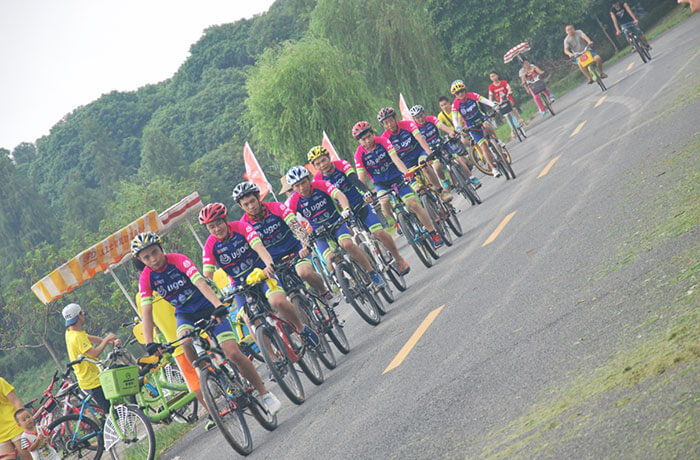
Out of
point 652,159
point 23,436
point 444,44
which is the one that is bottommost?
point 652,159

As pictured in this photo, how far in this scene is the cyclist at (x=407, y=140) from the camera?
1499 centimetres

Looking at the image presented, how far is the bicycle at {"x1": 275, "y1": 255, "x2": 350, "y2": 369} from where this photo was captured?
32.9 ft

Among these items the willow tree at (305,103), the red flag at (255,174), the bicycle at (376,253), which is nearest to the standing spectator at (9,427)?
the bicycle at (376,253)

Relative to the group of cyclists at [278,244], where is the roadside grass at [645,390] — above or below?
below

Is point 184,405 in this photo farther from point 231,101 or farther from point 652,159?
Answer: point 231,101

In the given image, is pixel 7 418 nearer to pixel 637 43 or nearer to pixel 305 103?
pixel 637 43

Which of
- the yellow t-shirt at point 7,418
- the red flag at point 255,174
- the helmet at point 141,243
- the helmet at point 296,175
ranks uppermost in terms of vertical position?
the red flag at point 255,174

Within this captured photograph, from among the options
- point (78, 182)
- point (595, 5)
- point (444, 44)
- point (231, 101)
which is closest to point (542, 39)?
point (595, 5)

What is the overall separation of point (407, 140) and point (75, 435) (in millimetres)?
7348

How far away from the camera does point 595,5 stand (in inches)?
2532

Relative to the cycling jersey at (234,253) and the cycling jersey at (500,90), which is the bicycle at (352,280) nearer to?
the cycling jersey at (234,253)

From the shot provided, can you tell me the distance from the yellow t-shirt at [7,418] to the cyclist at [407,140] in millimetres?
7274

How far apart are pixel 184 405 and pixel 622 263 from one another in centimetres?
710

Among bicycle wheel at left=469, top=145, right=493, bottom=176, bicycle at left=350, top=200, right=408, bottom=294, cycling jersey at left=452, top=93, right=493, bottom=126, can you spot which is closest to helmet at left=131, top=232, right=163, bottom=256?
bicycle at left=350, top=200, right=408, bottom=294
